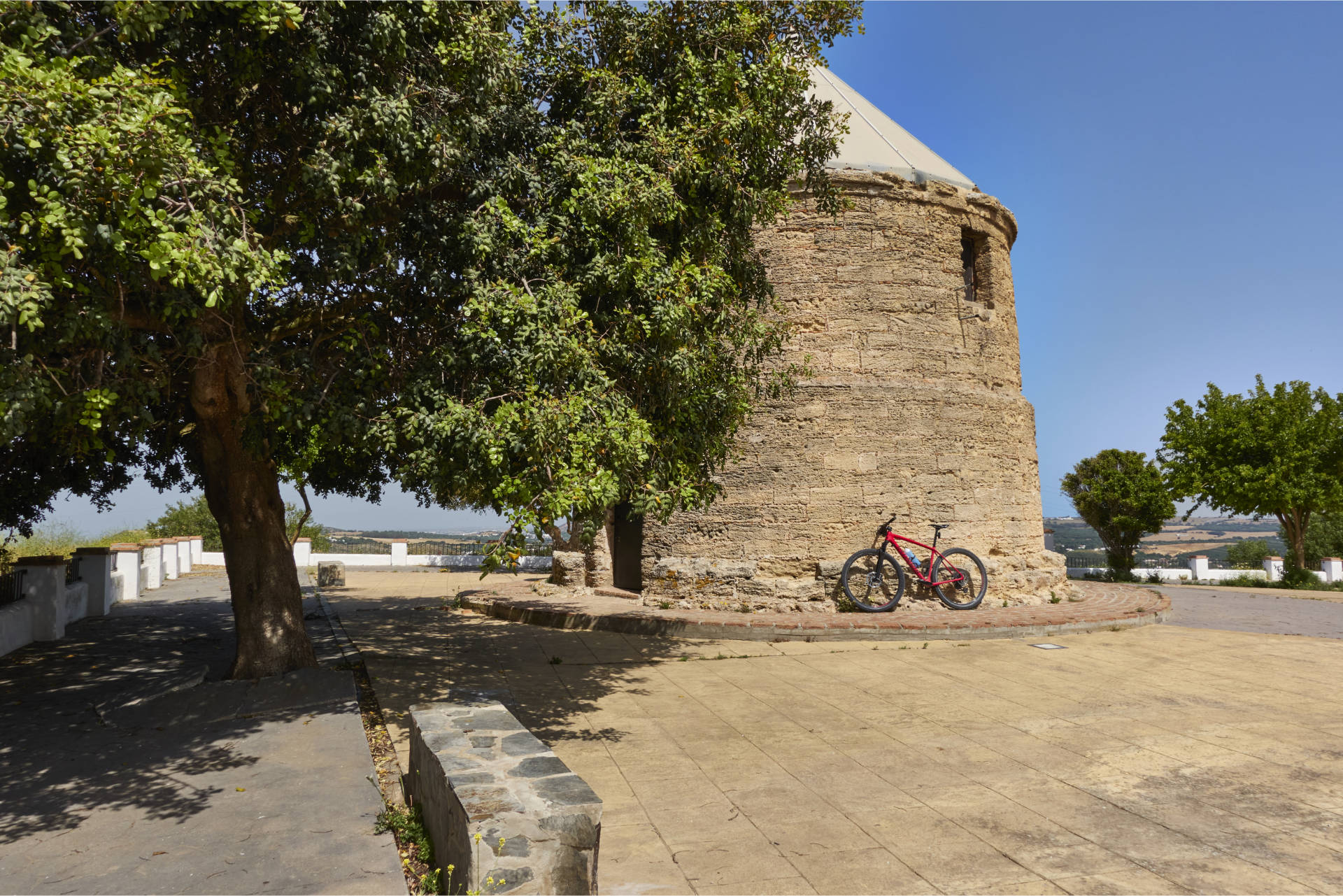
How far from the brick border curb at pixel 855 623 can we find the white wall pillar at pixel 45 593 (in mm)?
5918

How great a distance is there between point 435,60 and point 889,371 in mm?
7767

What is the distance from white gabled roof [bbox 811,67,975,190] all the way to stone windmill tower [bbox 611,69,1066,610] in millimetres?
101

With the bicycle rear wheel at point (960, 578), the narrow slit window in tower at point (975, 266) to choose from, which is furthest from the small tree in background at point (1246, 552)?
the bicycle rear wheel at point (960, 578)

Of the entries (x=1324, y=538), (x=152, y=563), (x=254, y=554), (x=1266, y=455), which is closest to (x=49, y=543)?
(x=152, y=563)

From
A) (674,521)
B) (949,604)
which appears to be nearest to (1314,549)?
(949,604)

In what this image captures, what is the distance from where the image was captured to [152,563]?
17.1 m

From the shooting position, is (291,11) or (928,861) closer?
(928,861)

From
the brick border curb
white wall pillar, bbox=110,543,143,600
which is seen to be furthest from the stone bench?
white wall pillar, bbox=110,543,143,600

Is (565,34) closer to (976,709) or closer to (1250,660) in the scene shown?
(976,709)

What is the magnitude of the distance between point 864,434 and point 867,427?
107mm

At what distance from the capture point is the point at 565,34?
703cm

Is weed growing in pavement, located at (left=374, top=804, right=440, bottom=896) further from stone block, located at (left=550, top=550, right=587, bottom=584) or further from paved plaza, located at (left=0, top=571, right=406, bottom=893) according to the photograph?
stone block, located at (left=550, top=550, right=587, bottom=584)

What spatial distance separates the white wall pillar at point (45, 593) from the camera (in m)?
9.99

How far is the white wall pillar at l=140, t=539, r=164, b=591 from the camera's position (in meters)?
16.6
